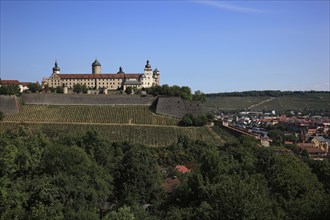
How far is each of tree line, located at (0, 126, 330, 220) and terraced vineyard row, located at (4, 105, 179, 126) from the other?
34514 mm

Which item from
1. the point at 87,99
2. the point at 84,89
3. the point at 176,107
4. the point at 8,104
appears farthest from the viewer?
the point at 84,89

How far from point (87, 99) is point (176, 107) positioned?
16410 millimetres

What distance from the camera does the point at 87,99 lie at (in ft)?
284

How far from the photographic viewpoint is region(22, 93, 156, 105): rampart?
8544 cm

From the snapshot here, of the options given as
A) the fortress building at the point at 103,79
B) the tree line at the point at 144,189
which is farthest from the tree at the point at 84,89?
the tree line at the point at 144,189

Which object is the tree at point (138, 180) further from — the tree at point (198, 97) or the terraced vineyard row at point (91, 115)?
the tree at point (198, 97)

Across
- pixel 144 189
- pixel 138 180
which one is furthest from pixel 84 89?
pixel 144 189

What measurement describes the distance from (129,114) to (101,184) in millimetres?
46987

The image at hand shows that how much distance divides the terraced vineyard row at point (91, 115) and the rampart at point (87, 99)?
5.57 feet

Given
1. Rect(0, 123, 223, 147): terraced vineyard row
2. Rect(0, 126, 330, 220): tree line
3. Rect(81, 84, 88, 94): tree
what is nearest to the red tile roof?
Rect(81, 84, 88, 94): tree

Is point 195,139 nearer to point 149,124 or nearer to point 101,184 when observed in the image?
point 149,124

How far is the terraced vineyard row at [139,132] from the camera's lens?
69.2 meters

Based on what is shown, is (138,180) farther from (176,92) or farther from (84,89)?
(84,89)

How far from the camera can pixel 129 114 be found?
8025cm
